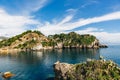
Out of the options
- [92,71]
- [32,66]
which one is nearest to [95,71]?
[92,71]

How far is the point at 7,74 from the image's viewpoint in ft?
295

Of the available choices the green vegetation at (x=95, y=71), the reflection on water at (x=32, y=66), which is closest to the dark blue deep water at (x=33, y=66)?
the reflection on water at (x=32, y=66)

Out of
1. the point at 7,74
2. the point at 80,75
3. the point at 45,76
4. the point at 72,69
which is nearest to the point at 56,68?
the point at 72,69

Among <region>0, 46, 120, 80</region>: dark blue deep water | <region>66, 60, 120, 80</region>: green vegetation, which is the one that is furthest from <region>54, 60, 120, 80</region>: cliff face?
<region>0, 46, 120, 80</region>: dark blue deep water

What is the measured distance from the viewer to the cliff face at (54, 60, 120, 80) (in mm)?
56812

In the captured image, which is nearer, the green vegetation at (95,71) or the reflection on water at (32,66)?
the green vegetation at (95,71)

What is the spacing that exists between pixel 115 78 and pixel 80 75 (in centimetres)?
1073

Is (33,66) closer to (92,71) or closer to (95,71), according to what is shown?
(92,71)

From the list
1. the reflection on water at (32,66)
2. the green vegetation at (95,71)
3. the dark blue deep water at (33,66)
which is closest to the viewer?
the green vegetation at (95,71)

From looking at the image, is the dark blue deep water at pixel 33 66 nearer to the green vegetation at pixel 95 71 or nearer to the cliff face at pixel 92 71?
the cliff face at pixel 92 71

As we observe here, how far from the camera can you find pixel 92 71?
58.5 m

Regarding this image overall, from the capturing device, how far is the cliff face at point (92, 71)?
5681cm

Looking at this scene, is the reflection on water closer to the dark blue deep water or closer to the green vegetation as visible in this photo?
the dark blue deep water

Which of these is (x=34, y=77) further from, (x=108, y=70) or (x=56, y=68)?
(x=108, y=70)
